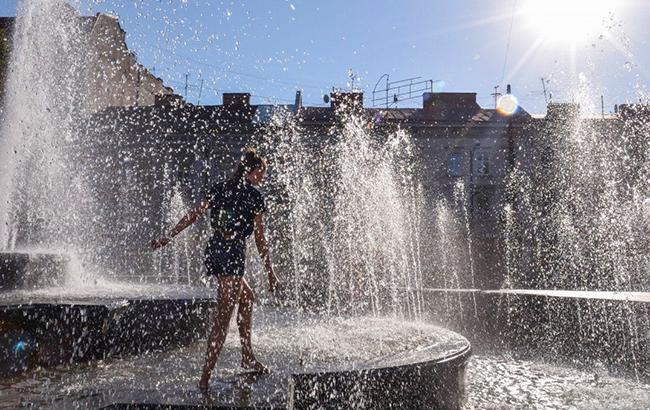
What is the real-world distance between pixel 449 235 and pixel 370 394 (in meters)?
24.8

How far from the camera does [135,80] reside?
32.5 m

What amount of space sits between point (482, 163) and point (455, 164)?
1336mm

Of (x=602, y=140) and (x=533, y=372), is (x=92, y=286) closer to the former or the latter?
(x=533, y=372)

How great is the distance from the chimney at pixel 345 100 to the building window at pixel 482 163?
667 cm

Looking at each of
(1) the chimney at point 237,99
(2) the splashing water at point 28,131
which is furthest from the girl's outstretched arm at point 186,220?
(1) the chimney at point 237,99

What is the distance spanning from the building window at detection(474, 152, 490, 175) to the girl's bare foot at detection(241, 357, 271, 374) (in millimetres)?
26126

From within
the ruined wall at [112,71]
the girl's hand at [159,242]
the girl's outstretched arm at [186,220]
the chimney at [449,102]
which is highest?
the ruined wall at [112,71]

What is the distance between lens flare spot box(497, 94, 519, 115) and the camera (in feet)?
95.7

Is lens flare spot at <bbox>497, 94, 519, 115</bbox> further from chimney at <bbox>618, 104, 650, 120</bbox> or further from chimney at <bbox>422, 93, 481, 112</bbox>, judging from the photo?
chimney at <bbox>618, 104, 650, 120</bbox>

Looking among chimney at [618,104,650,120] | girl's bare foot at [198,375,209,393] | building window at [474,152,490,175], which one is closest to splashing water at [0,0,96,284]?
girl's bare foot at [198,375,209,393]

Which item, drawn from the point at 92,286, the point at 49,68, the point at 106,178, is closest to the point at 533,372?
the point at 92,286

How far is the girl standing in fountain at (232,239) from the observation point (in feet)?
9.93

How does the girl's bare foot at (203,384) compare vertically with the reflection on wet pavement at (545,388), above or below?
above

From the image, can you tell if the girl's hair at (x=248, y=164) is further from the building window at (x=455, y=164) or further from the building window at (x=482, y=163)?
the building window at (x=482, y=163)
